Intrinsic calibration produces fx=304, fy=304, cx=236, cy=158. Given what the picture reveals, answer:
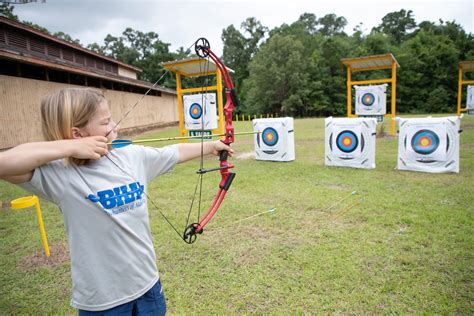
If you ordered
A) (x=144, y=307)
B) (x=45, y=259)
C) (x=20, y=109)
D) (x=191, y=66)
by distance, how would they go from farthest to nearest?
(x=20, y=109) < (x=191, y=66) < (x=45, y=259) < (x=144, y=307)

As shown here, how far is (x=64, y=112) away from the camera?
0.90 metres

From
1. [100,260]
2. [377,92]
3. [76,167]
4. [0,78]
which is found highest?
[0,78]

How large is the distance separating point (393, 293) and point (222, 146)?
4.25ft

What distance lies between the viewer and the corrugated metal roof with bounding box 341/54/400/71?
7717 millimetres

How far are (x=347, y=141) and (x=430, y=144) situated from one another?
1.18 meters

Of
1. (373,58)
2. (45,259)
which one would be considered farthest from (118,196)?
(373,58)

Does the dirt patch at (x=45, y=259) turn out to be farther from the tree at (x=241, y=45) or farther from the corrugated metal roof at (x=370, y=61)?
the tree at (x=241, y=45)

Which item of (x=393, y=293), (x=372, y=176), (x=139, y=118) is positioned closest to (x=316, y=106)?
(x=139, y=118)

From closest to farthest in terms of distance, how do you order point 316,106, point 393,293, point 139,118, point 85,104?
point 85,104 < point 393,293 < point 139,118 < point 316,106

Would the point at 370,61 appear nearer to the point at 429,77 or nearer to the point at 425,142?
the point at 425,142

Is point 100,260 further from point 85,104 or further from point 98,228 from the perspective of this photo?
point 85,104

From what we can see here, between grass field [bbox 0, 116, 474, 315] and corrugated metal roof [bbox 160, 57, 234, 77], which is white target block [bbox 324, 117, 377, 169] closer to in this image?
grass field [bbox 0, 116, 474, 315]

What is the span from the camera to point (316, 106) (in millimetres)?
27016

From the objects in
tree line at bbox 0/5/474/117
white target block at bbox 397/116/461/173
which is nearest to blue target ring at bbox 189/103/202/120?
white target block at bbox 397/116/461/173
